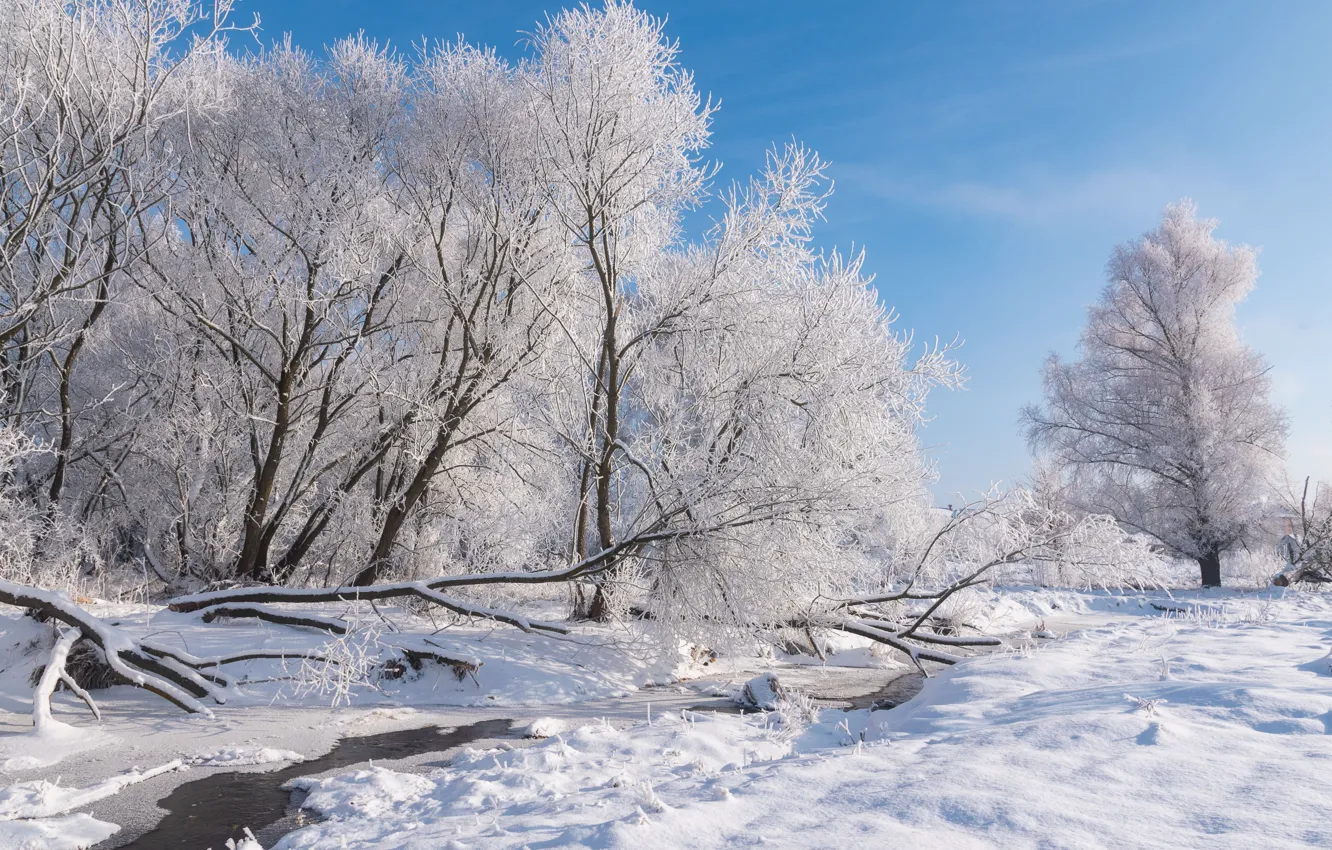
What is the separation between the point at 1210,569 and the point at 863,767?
2049cm

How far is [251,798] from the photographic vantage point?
15.6 feet

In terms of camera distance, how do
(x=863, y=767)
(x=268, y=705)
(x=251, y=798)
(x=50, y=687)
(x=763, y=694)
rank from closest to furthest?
(x=863, y=767) < (x=251, y=798) < (x=50, y=687) < (x=268, y=705) < (x=763, y=694)

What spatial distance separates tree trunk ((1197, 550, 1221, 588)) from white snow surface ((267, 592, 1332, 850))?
15.3m

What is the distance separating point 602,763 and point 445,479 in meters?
8.87

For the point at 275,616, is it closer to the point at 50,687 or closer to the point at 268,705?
the point at 268,705

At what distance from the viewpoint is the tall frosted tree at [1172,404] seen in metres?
19.2

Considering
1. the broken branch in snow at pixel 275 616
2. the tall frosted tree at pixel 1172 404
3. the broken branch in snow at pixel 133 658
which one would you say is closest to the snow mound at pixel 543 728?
the broken branch in snow at pixel 133 658

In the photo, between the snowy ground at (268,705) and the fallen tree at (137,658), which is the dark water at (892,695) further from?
the fallen tree at (137,658)

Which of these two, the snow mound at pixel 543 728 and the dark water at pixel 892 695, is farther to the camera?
the dark water at pixel 892 695

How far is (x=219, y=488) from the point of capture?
13.2 metres

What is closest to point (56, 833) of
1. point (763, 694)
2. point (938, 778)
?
point (938, 778)

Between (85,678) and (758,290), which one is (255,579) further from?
(758,290)

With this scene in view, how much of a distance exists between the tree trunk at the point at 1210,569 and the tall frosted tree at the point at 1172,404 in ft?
0.09

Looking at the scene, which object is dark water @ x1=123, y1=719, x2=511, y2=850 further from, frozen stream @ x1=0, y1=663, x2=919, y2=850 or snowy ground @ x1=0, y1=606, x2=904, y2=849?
snowy ground @ x1=0, y1=606, x2=904, y2=849
